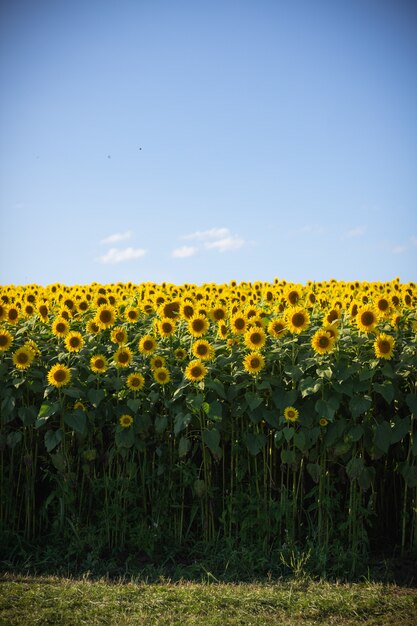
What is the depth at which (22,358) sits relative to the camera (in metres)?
5.95

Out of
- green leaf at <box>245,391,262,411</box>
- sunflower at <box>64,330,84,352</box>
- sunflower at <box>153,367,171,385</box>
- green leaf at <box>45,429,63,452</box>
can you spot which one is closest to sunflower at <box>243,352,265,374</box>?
green leaf at <box>245,391,262,411</box>

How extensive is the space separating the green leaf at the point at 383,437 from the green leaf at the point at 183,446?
140 centimetres

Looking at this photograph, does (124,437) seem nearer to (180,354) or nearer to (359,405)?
(180,354)

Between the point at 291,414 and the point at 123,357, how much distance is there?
1.42 meters

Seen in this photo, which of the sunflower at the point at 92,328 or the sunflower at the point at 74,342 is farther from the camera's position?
the sunflower at the point at 92,328

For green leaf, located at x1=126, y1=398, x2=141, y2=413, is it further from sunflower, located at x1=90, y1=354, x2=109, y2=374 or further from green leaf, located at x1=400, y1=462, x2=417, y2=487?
green leaf, located at x1=400, y1=462, x2=417, y2=487

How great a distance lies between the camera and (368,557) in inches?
216

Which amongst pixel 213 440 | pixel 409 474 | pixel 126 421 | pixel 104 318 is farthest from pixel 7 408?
pixel 409 474

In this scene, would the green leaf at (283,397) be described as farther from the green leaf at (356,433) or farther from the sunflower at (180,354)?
the sunflower at (180,354)

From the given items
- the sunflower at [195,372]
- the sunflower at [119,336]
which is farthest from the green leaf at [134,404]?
the sunflower at [119,336]

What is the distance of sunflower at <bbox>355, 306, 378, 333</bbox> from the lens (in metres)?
5.62

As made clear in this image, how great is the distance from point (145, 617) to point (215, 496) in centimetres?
144

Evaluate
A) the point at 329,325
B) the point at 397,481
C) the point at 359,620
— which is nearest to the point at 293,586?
the point at 359,620

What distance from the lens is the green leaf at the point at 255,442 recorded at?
5.50 m
